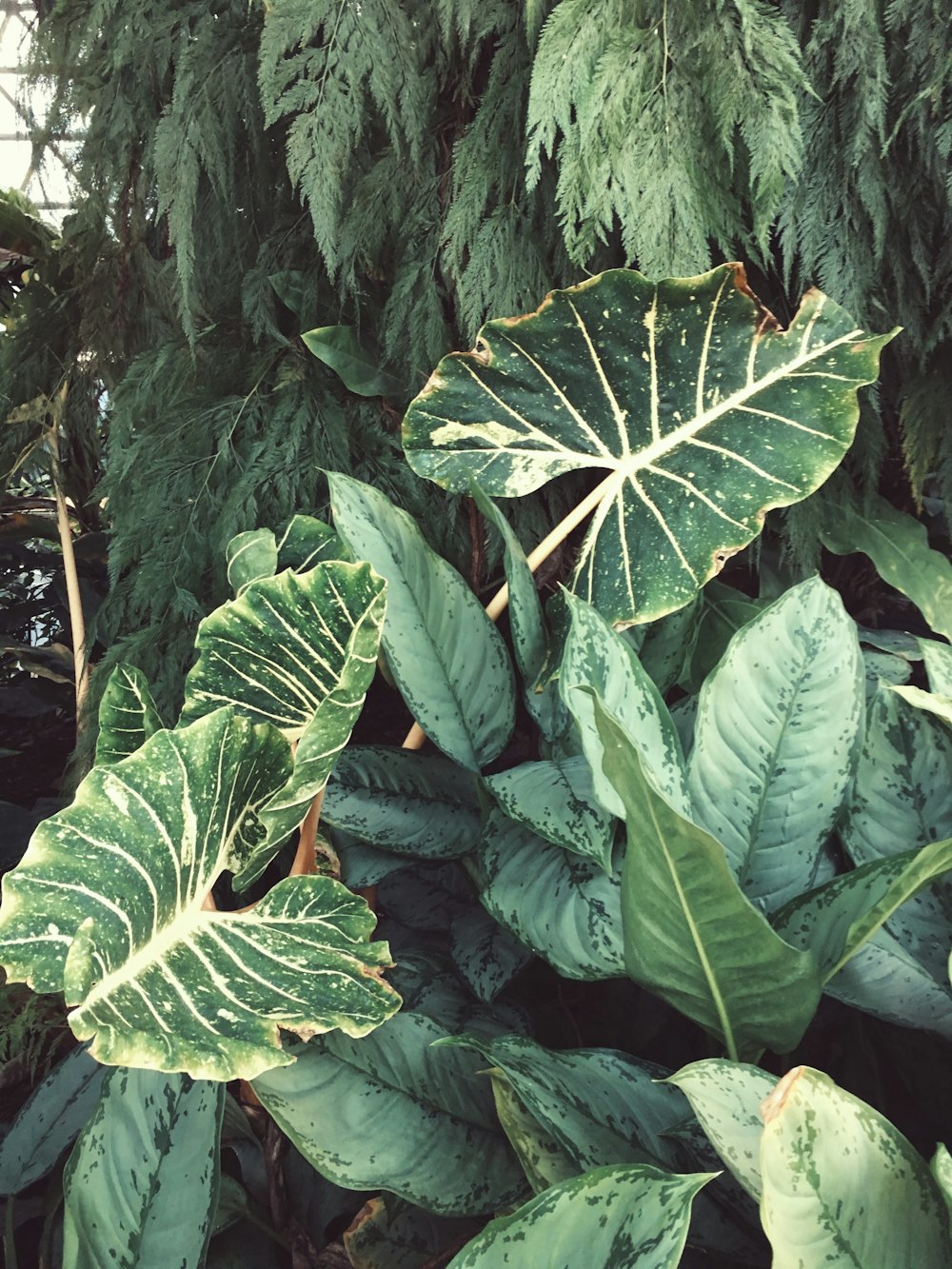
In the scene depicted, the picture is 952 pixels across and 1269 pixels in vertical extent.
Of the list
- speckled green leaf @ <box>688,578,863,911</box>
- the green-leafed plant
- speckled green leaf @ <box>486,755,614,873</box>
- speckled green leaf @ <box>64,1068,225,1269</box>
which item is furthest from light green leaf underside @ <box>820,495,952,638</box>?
speckled green leaf @ <box>64,1068,225,1269</box>

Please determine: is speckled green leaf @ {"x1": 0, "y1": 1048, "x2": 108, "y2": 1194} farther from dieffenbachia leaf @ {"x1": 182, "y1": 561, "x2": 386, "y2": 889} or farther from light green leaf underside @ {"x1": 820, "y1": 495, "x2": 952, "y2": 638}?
light green leaf underside @ {"x1": 820, "y1": 495, "x2": 952, "y2": 638}

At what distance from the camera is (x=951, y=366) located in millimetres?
1080

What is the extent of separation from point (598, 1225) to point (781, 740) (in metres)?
0.38

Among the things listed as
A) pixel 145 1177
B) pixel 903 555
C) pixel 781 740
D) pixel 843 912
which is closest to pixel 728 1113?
pixel 843 912

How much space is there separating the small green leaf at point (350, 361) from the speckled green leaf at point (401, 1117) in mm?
698

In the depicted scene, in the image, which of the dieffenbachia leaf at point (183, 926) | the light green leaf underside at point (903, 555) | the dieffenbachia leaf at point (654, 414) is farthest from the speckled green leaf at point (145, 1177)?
the light green leaf underside at point (903, 555)

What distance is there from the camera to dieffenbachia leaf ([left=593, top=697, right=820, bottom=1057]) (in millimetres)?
522

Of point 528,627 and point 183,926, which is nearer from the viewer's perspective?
point 183,926

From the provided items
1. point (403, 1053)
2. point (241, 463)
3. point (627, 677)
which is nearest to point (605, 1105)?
point (403, 1053)

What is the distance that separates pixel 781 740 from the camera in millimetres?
735

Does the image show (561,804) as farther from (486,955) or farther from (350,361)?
(350,361)

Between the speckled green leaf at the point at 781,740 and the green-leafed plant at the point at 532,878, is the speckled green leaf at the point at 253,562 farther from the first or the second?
the speckled green leaf at the point at 781,740

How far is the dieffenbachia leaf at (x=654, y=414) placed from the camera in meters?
0.86

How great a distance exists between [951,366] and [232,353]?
877 millimetres
